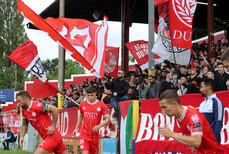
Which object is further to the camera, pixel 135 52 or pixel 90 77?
pixel 90 77

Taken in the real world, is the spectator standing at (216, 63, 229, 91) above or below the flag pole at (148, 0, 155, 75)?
below

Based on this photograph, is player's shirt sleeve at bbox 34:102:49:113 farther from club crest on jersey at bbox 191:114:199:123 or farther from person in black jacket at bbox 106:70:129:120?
person in black jacket at bbox 106:70:129:120

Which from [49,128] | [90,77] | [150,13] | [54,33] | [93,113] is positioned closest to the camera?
[49,128]

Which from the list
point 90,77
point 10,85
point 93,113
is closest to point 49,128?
point 93,113

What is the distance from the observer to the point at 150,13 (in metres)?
12.0

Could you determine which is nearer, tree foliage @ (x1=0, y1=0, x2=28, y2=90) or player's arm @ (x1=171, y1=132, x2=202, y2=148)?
player's arm @ (x1=171, y1=132, x2=202, y2=148)

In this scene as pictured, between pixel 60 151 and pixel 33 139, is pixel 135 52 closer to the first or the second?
pixel 33 139

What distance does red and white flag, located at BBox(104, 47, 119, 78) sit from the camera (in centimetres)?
1523

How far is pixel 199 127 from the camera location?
4.78 m

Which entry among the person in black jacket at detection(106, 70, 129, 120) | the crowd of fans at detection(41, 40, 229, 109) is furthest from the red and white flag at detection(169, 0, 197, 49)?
the person in black jacket at detection(106, 70, 129, 120)

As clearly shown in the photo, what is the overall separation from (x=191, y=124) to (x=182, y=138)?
1.11ft

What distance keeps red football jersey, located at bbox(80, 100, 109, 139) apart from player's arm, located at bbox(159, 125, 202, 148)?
4931 millimetres

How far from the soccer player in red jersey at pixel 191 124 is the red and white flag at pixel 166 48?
6249 mm

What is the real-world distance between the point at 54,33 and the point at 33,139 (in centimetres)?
769
